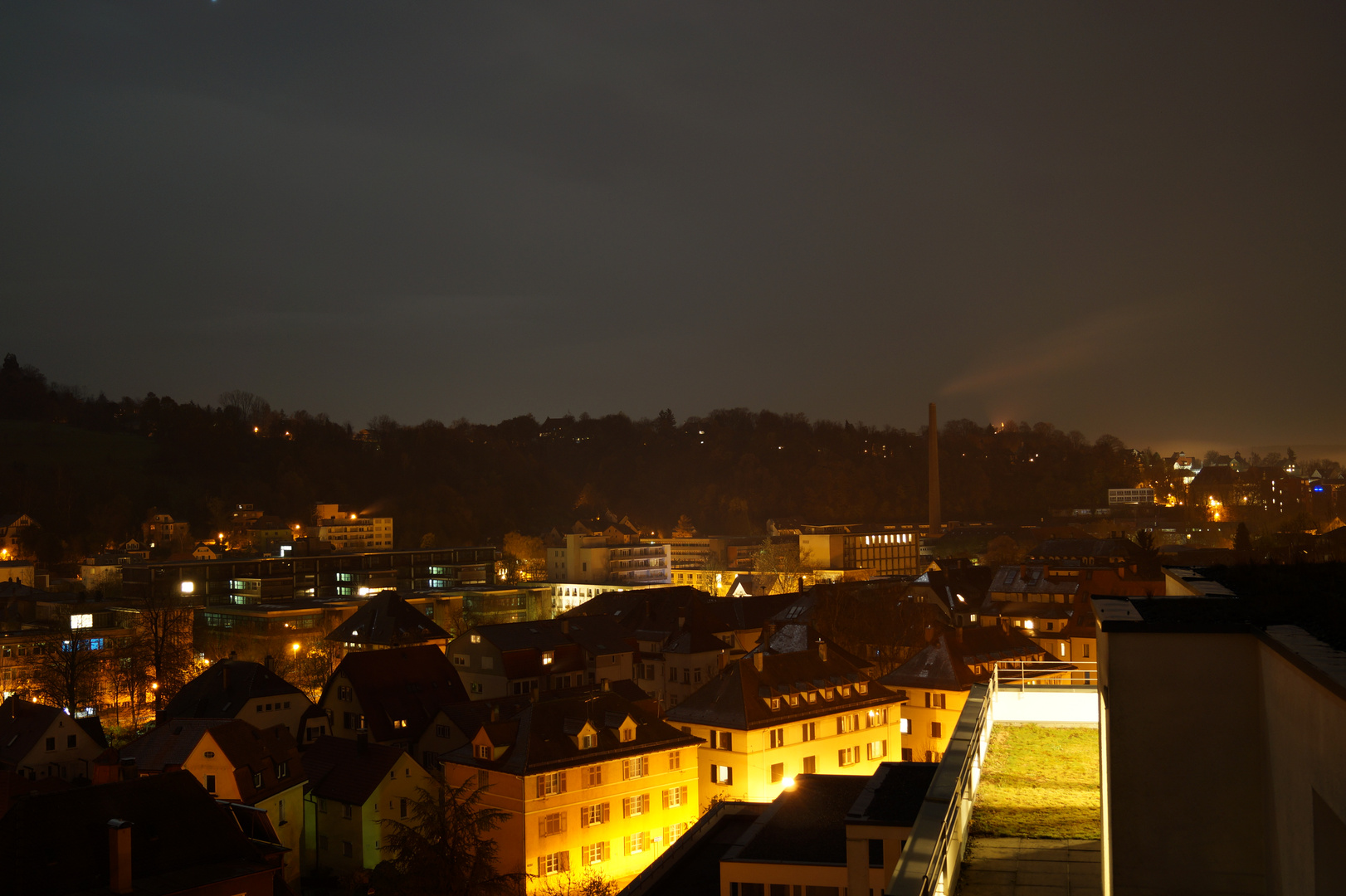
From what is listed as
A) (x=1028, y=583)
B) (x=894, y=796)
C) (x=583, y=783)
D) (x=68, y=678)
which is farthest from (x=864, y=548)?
(x=894, y=796)

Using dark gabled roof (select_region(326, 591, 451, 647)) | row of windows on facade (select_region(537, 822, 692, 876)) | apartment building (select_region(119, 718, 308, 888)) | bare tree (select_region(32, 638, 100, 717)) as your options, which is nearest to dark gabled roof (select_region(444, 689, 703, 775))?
row of windows on facade (select_region(537, 822, 692, 876))

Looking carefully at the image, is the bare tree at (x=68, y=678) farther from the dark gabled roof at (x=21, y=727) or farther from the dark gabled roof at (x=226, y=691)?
the dark gabled roof at (x=21, y=727)

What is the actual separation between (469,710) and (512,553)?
55317 millimetres

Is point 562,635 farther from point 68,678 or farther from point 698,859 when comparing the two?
point 698,859

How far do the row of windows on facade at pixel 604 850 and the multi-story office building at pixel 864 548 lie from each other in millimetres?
49199

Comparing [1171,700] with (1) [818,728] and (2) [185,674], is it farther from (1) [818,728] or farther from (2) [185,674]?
(2) [185,674]

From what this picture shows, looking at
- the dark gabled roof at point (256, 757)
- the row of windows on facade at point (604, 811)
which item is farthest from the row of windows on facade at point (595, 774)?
the dark gabled roof at point (256, 757)

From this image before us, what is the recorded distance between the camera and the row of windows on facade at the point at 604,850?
19234 mm

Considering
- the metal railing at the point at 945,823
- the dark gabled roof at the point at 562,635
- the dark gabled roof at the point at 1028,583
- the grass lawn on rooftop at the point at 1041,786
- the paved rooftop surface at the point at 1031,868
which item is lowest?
the dark gabled roof at the point at 562,635

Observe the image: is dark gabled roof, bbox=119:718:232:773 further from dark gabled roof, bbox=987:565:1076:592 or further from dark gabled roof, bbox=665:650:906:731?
dark gabled roof, bbox=987:565:1076:592

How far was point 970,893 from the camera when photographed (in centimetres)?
479

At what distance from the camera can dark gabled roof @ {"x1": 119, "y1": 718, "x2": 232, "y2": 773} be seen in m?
20.6

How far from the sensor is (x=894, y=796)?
489 inches

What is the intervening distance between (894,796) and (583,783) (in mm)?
9029
